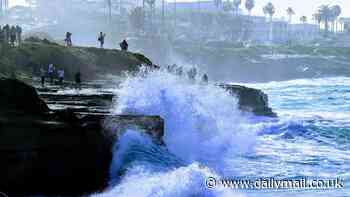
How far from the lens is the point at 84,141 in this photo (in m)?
14.3

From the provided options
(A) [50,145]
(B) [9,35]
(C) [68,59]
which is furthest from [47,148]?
(B) [9,35]

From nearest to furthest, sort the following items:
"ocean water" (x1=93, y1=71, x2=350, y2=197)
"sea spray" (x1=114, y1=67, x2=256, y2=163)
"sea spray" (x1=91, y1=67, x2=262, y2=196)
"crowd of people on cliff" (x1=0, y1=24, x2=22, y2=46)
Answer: "sea spray" (x1=91, y1=67, x2=262, y2=196) < "ocean water" (x1=93, y1=71, x2=350, y2=197) < "sea spray" (x1=114, y1=67, x2=256, y2=163) < "crowd of people on cliff" (x1=0, y1=24, x2=22, y2=46)

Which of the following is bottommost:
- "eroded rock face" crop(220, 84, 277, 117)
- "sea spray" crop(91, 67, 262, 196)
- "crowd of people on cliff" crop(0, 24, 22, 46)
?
"eroded rock face" crop(220, 84, 277, 117)

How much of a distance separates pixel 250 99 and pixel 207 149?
63.4 ft

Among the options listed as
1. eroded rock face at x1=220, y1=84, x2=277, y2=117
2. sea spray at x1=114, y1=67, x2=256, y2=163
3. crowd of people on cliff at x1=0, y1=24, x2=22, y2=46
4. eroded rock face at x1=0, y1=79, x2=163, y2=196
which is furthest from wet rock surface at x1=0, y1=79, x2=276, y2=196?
eroded rock face at x1=220, y1=84, x2=277, y2=117

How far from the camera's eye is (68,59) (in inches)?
1422

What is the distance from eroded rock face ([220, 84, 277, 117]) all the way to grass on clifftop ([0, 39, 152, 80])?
5714 millimetres

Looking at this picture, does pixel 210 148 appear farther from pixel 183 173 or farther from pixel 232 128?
pixel 183 173

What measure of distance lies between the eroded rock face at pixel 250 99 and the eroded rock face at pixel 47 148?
23.8 metres

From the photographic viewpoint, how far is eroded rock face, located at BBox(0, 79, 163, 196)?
13.5m

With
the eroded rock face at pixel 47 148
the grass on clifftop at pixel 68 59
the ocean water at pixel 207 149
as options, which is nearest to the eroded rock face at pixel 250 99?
the ocean water at pixel 207 149

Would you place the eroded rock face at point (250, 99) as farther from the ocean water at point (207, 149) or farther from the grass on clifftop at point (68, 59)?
the grass on clifftop at point (68, 59)

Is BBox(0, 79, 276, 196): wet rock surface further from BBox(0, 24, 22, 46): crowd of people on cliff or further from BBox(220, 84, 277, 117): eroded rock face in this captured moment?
BBox(220, 84, 277, 117): eroded rock face

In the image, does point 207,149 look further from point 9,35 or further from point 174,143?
point 9,35
